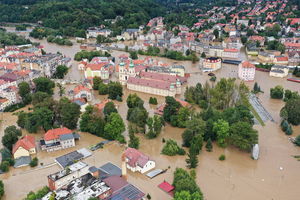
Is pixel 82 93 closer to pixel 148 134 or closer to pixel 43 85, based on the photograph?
pixel 43 85

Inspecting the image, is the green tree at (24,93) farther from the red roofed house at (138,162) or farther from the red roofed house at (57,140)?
the red roofed house at (138,162)

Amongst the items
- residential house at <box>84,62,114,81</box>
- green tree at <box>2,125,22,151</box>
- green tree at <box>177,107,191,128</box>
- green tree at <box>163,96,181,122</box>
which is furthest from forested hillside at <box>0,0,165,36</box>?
green tree at <box>2,125,22,151</box>

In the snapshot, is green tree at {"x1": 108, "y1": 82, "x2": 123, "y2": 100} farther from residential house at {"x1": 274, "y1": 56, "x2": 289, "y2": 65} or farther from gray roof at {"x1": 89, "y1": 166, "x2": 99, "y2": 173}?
residential house at {"x1": 274, "y1": 56, "x2": 289, "y2": 65}

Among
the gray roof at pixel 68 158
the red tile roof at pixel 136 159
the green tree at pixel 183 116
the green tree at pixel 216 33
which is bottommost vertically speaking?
the gray roof at pixel 68 158

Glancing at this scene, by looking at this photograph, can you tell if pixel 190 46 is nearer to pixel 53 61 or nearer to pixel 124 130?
pixel 53 61

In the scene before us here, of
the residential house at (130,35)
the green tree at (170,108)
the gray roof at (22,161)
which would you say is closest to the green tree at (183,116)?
the green tree at (170,108)

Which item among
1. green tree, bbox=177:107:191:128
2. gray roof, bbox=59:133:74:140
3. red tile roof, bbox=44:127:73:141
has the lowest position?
gray roof, bbox=59:133:74:140
